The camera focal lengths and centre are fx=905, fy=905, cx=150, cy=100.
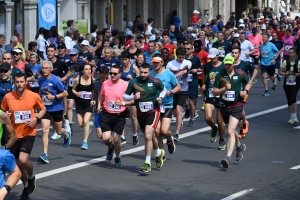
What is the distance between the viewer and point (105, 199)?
1173cm

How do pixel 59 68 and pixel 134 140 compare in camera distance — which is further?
pixel 59 68

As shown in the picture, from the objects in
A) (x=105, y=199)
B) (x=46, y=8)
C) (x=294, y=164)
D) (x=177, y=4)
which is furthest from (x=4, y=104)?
(x=177, y=4)

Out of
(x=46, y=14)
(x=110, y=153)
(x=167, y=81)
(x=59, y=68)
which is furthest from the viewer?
(x=46, y=14)

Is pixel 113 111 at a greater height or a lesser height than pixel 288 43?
lesser

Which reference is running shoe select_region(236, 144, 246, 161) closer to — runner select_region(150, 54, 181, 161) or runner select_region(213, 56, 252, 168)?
runner select_region(213, 56, 252, 168)

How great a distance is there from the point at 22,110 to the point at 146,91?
2449 mm

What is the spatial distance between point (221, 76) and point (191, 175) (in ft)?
6.11

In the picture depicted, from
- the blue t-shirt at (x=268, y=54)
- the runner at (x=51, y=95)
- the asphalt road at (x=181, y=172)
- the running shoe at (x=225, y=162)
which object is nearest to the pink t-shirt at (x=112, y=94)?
the runner at (x=51, y=95)

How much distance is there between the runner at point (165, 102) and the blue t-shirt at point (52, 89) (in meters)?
1.55

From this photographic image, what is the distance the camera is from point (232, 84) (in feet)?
46.9

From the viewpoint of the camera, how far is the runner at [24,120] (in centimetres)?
1172

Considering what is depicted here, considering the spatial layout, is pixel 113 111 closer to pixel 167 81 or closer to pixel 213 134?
pixel 167 81

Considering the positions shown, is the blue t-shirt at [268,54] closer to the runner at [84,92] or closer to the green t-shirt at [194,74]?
the green t-shirt at [194,74]

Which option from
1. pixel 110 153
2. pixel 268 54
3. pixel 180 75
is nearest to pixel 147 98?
pixel 110 153
